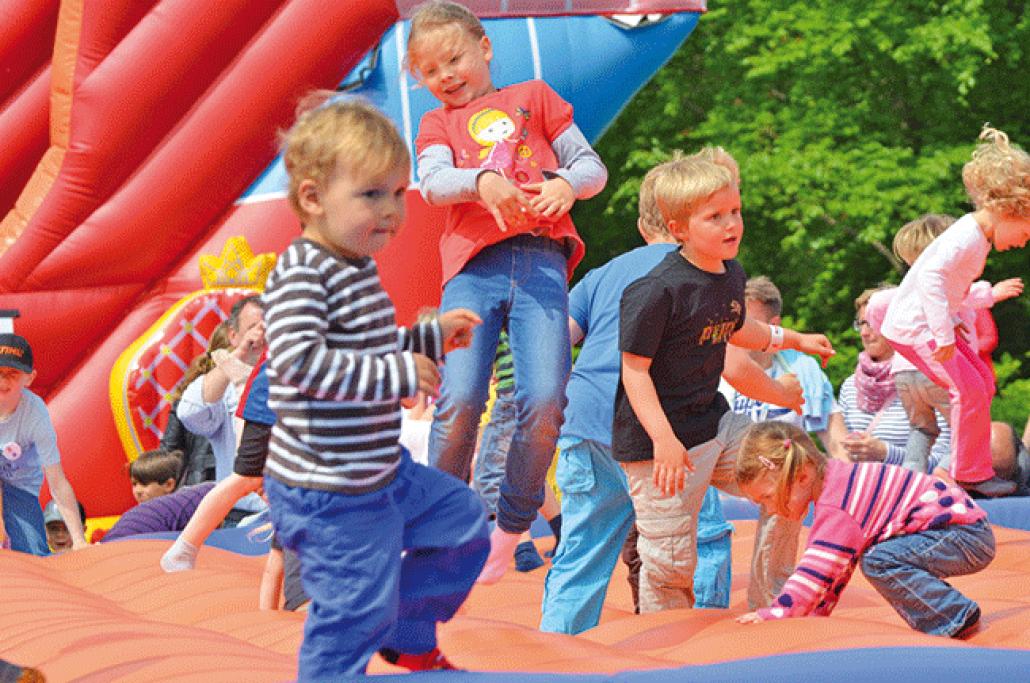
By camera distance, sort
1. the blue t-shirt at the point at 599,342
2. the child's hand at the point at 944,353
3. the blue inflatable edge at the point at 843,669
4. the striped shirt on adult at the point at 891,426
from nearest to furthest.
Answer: the blue inflatable edge at the point at 843,669 → the blue t-shirt at the point at 599,342 → the child's hand at the point at 944,353 → the striped shirt on adult at the point at 891,426

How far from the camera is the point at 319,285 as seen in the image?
2424 mm

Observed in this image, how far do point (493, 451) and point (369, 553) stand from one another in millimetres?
2773

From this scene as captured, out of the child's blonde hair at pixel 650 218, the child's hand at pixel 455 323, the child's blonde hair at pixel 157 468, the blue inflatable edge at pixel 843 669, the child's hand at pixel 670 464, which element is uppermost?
the child's hand at pixel 455 323

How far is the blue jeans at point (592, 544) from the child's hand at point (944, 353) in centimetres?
109

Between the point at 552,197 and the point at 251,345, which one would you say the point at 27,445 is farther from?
the point at 552,197

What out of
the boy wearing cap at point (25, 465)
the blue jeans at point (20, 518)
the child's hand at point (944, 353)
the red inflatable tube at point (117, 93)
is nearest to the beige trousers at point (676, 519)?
the child's hand at point (944, 353)

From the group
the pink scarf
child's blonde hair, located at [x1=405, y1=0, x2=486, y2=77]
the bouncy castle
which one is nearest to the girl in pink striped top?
child's blonde hair, located at [x1=405, y1=0, x2=486, y2=77]

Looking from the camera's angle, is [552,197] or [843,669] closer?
[843,669]

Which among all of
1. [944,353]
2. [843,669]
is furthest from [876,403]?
[843,669]

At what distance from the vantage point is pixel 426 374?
2.42 m

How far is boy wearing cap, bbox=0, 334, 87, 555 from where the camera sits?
5371mm

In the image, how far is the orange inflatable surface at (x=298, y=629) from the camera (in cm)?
273

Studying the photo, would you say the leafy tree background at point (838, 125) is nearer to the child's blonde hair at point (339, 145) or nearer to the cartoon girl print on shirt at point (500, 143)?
the cartoon girl print on shirt at point (500, 143)

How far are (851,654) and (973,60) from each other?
9.42 meters
